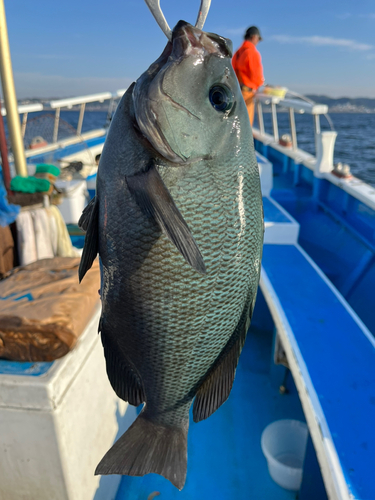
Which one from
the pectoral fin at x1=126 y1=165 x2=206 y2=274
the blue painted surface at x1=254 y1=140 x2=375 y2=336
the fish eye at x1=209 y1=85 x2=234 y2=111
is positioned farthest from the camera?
the blue painted surface at x1=254 y1=140 x2=375 y2=336

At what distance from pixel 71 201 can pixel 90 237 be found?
405 cm

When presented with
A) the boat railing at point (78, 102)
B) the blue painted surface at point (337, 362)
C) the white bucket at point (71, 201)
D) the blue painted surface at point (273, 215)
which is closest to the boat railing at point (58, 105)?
the boat railing at point (78, 102)

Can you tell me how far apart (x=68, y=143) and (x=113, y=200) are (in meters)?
9.89

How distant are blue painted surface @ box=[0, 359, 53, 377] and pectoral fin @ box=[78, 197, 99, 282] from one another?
95 cm

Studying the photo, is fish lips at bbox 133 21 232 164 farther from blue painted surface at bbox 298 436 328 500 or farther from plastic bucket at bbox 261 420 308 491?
plastic bucket at bbox 261 420 308 491

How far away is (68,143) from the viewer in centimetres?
992

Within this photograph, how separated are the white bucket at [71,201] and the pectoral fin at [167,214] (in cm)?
408

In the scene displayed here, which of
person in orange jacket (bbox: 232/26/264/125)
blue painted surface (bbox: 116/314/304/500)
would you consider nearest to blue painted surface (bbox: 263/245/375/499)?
blue painted surface (bbox: 116/314/304/500)

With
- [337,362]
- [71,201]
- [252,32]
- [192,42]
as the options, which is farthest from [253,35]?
[192,42]

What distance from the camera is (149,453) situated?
1205mm

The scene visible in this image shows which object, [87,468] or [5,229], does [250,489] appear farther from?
[5,229]

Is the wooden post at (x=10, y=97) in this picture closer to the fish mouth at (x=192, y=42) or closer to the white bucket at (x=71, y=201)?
the white bucket at (x=71, y=201)

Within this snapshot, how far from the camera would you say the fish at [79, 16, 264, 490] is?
2.86 feet

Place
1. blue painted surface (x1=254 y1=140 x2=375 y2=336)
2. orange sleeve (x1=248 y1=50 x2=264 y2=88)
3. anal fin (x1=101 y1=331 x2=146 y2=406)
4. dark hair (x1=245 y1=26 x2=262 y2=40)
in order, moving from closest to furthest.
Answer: anal fin (x1=101 y1=331 x2=146 y2=406), blue painted surface (x1=254 y1=140 x2=375 y2=336), orange sleeve (x1=248 y1=50 x2=264 y2=88), dark hair (x1=245 y1=26 x2=262 y2=40)
